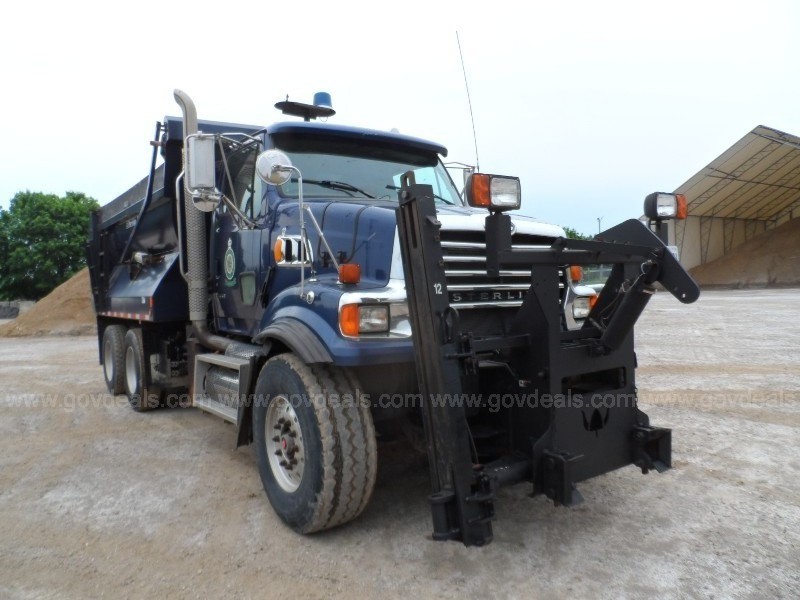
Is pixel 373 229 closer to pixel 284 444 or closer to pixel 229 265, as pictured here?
pixel 284 444

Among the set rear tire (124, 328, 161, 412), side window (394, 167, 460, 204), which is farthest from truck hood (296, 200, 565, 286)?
rear tire (124, 328, 161, 412)

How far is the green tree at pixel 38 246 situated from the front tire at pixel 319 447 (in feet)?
109

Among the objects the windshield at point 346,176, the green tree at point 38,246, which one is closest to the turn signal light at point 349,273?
the windshield at point 346,176

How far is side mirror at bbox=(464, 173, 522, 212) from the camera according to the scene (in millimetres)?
2799

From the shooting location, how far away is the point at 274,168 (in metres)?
3.54

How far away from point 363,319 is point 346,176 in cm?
173

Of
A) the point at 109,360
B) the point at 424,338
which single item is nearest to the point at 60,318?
the point at 109,360

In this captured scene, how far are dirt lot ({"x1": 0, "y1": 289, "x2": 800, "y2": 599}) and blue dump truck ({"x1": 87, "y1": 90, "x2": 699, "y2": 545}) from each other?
33 centimetres

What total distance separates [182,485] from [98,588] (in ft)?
4.73

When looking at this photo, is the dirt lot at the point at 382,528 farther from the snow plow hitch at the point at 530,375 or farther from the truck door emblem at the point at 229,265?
the truck door emblem at the point at 229,265

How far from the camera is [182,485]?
14.4ft

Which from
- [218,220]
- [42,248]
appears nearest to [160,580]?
[218,220]

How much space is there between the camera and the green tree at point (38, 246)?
107ft

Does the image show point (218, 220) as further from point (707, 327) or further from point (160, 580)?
point (707, 327)
